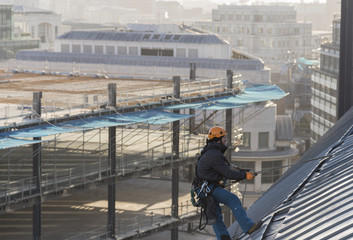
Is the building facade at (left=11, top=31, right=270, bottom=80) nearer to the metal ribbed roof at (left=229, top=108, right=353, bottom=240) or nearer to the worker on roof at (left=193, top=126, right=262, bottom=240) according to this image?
the metal ribbed roof at (left=229, top=108, right=353, bottom=240)

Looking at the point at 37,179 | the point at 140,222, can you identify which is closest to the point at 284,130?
the point at 140,222

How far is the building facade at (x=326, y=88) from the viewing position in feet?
370

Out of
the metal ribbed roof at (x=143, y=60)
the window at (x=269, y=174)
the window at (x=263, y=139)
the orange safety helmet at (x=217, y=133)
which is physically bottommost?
Answer: the window at (x=269, y=174)

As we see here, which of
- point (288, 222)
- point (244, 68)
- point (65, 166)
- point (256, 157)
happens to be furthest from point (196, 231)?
point (288, 222)

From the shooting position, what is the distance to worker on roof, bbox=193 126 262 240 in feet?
72.0

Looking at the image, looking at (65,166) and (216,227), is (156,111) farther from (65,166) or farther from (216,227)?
(216,227)

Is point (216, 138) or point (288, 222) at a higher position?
point (216, 138)

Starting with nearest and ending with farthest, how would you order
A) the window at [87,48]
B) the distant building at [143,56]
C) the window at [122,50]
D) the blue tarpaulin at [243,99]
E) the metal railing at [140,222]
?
the metal railing at [140,222] < the blue tarpaulin at [243,99] < the distant building at [143,56] < the window at [122,50] < the window at [87,48]

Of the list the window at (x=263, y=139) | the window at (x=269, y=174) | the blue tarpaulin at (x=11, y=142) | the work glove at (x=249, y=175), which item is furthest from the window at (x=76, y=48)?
the work glove at (x=249, y=175)

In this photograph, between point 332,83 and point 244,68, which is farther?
point 332,83

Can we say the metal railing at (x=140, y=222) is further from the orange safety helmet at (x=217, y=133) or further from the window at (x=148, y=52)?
the window at (x=148, y=52)

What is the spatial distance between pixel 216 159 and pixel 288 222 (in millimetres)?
2865

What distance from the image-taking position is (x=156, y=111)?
54438 millimetres

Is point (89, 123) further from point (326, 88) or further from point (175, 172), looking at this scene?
point (326, 88)
